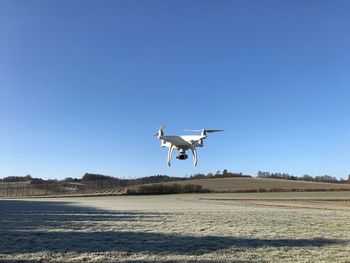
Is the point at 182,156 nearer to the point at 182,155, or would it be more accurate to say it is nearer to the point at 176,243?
the point at 182,155

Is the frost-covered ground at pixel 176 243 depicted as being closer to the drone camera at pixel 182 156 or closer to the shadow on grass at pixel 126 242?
the shadow on grass at pixel 126 242

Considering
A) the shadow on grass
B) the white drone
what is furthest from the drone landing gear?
the shadow on grass

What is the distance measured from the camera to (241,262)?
15023 millimetres

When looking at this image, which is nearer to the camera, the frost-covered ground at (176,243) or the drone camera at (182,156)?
the frost-covered ground at (176,243)

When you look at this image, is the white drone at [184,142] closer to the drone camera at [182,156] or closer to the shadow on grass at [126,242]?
the drone camera at [182,156]

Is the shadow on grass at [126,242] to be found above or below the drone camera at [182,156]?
below

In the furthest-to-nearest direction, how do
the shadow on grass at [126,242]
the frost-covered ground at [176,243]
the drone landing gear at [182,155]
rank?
the drone landing gear at [182,155]
the shadow on grass at [126,242]
the frost-covered ground at [176,243]

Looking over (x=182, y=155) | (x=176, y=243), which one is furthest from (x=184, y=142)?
(x=176, y=243)

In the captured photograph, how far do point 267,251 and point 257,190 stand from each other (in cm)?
11506

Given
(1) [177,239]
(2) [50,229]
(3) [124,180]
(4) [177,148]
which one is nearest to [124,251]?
(1) [177,239]

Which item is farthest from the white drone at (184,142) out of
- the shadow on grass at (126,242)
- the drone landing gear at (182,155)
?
the shadow on grass at (126,242)

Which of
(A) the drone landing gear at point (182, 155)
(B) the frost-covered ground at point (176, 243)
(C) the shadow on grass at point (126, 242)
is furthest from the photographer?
(A) the drone landing gear at point (182, 155)

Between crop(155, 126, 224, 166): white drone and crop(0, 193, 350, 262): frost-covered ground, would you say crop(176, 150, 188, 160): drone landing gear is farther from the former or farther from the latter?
crop(0, 193, 350, 262): frost-covered ground

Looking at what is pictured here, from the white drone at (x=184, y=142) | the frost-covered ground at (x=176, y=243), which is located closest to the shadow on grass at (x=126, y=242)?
the frost-covered ground at (x=176, y=243)
